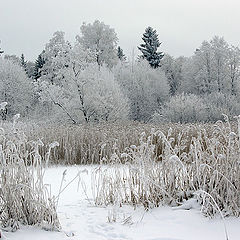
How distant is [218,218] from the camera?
106 inches

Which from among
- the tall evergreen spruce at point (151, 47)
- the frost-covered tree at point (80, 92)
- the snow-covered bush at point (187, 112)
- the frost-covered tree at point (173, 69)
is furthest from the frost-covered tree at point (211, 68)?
the frost-covered tree at point (80, 92)

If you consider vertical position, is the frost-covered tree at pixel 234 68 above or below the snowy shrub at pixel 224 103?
above

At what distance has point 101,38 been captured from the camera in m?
32.1

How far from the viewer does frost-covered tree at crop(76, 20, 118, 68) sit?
3216 centimetres

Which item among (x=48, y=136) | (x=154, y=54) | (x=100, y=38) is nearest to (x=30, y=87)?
(x=100, y=38)

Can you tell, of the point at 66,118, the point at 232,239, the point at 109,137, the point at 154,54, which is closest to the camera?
the point at 232,239

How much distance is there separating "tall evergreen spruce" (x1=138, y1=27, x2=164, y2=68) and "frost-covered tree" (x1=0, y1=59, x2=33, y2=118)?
1347 centimetres

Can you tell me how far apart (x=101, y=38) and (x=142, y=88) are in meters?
7.68

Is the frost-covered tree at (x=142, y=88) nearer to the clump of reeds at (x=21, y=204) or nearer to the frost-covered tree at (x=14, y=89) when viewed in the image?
the frost-covered tree at (x=14, y=89)

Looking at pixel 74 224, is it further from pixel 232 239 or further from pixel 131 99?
pixel 131 99

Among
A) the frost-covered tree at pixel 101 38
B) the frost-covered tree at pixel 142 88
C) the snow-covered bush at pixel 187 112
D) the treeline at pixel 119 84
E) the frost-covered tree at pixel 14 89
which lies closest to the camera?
the treeline at pixel 119 84

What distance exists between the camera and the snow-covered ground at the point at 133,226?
7.89 ft

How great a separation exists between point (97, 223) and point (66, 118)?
17862 millimetres

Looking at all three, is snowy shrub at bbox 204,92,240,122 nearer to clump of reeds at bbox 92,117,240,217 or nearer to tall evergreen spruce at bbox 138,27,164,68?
tall evergreen spruce at bbox 138,27,164,68
